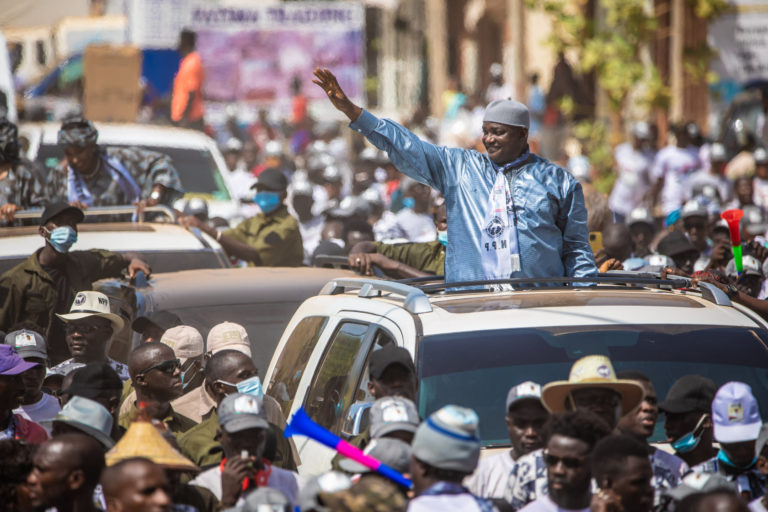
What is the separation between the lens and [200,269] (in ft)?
29.8

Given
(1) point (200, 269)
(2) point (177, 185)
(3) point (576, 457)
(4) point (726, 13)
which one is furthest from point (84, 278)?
(4) point (726, 13)

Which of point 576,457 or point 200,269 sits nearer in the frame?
point 576,457

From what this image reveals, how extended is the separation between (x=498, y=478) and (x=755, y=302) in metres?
2.63

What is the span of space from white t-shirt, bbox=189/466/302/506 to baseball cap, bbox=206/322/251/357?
1.83 m

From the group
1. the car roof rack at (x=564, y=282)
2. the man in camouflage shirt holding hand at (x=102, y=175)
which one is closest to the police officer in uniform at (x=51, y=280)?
the man in camouflage shirt holding hand at (x=102, y=175)

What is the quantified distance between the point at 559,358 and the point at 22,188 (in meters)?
6.04

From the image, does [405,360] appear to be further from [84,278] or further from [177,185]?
[177,185]

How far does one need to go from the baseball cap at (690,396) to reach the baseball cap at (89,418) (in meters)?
2.20

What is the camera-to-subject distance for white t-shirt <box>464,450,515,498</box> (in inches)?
196

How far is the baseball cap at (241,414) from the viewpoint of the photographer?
16.2 ft

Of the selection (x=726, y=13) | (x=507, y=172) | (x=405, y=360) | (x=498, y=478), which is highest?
(x=726, y=13)

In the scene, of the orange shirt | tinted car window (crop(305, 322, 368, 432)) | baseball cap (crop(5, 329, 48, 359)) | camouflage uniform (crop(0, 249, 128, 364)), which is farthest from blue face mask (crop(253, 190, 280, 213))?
the orange shirt

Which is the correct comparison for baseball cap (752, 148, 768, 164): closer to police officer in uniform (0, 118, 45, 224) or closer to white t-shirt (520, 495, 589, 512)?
police officer in uniform (0, 118, 45, 224)

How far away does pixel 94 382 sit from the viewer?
5.77m
